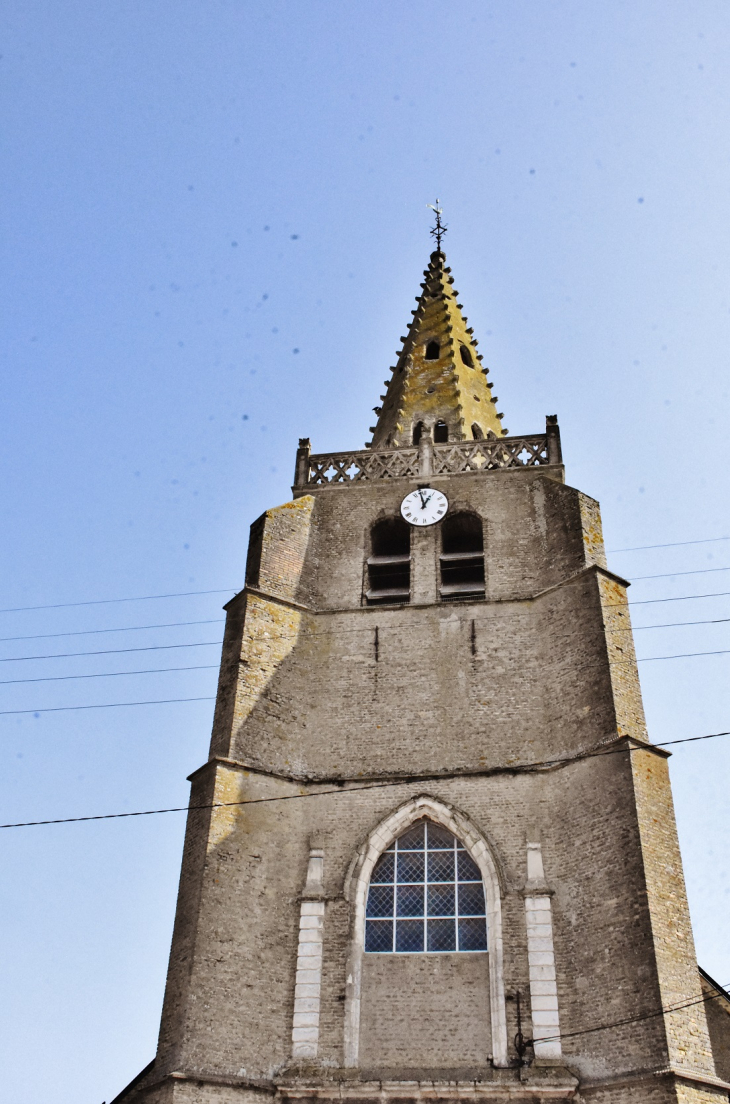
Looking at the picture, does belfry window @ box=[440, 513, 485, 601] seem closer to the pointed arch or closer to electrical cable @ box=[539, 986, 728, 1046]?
the pointed arch

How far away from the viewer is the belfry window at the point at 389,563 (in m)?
20.0

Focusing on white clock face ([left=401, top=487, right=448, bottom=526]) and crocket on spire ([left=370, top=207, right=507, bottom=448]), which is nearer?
white clock face ([left=401, top=487, right=448, bottom=526])

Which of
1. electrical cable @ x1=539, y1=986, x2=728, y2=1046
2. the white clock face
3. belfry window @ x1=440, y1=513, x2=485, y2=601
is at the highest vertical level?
the white clock face

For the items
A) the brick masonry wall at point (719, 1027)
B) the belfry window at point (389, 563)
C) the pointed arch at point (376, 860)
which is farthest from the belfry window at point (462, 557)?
the brick masonry wall at point (719, 1027)

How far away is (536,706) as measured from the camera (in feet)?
57.4

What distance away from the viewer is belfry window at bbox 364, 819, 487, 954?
15.6 metres

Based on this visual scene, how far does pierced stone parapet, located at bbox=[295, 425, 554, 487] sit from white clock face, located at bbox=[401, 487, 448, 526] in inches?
25.5

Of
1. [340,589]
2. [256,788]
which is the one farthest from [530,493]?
[256,788]

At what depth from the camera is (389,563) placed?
67.2 ft

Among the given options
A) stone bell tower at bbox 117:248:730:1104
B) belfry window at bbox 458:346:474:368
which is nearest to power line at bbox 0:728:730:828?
stone bell tower at bbox 117:248:730:1104

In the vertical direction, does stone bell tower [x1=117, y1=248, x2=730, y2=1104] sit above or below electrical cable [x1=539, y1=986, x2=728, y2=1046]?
above

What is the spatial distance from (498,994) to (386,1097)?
192cm

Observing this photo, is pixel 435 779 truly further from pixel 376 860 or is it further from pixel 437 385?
pixel 437 385

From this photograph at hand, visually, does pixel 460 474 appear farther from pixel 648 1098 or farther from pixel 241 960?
pixel 648 1098
